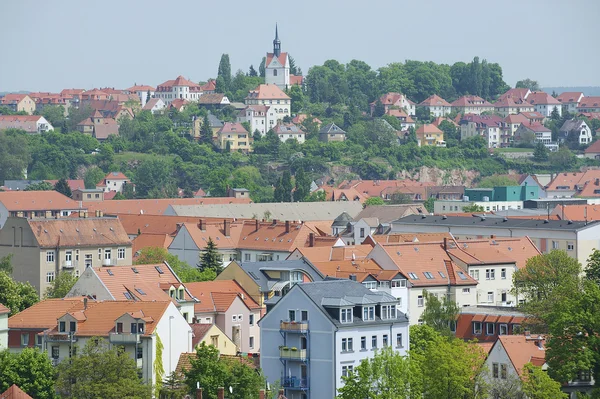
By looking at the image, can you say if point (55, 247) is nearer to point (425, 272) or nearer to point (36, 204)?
point (425, 272)

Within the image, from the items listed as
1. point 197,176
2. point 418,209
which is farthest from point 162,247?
point 197,176

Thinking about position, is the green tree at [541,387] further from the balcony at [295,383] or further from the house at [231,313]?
the house at [231,313]

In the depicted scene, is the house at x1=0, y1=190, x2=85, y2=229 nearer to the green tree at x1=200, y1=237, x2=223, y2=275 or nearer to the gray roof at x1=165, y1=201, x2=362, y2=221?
the gray roof at x1=165, y1=201, x2=362, y2=221

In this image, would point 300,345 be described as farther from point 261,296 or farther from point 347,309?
point 261,296

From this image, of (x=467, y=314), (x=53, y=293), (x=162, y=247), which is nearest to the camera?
(x=467, y=314)

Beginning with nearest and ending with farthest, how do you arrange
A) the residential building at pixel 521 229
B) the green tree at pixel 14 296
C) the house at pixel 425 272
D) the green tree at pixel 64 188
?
1. the green tree at pixel 14 296
2. the house at pixel 425 272
3. the residential building at pixel 521 229
4. the green tree at pixel 64 188

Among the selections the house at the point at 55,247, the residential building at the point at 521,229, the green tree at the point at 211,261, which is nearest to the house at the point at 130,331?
the green tree at the point at 211,261
